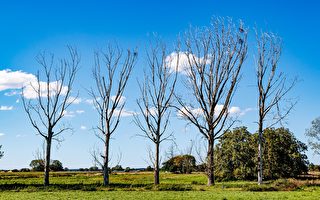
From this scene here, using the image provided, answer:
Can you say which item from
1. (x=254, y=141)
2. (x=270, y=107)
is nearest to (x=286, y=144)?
(x=254, y=141)

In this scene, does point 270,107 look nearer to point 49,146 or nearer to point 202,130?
point 202,130

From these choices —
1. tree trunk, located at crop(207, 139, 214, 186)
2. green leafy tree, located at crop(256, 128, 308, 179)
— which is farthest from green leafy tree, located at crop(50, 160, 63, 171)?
tree trunk, located at crop(207, 139, 214, 186)

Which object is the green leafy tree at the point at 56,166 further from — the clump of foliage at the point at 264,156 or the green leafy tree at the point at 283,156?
the green leafy tree at the point at 283,156

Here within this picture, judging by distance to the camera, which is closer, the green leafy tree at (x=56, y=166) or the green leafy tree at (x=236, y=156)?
the green leafy tree at (x=236, y=156)

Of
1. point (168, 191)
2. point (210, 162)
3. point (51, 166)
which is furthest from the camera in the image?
point (51, 166)

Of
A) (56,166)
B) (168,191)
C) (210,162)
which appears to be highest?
(210,162)

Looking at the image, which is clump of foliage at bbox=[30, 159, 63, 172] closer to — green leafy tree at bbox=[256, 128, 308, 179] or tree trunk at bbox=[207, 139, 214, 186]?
green leafy tree at bbox=[256, 128, 308, 179]

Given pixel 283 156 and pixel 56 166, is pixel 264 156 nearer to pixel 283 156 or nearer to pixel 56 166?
pixel 283 156

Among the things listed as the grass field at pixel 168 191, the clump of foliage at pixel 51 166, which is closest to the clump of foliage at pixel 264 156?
the grass field at pixel 168 191

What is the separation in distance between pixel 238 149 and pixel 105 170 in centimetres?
2225

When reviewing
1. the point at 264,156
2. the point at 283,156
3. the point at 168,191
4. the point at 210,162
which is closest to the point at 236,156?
the point at 264,156

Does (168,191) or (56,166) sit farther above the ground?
(168,191)

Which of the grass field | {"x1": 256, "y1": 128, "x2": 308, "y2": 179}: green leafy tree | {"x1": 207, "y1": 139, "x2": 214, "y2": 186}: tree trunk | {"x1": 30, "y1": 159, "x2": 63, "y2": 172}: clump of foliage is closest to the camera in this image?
the grass field

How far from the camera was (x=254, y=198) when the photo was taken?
22.6 m
